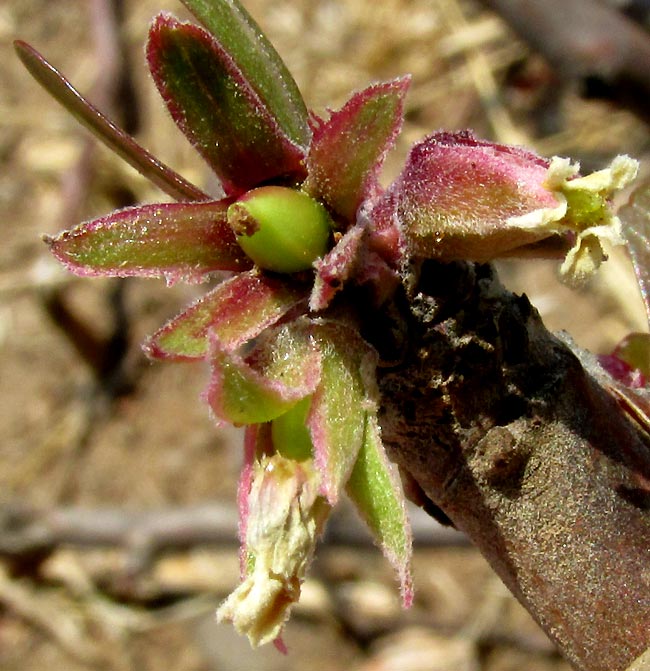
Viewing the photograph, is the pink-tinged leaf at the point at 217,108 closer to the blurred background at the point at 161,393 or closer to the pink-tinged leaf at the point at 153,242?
the pink-tinged leaf at the point at 153,242

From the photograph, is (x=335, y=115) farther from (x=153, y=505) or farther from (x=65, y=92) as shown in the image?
(x=153, y=505)

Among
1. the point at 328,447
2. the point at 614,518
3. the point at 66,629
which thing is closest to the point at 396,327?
the point at 328,447

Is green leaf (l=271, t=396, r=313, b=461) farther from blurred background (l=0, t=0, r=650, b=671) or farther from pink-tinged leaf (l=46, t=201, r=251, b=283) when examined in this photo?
blurred background (l=0, t=0, r=650, b=671)

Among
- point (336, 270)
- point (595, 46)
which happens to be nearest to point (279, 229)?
point (336, 270)

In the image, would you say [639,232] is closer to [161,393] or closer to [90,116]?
[90,116]

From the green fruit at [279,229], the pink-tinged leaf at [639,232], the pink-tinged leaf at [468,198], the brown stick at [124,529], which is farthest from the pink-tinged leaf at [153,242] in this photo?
the brown stick at [124,529]

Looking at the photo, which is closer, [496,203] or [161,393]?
[496,203]
